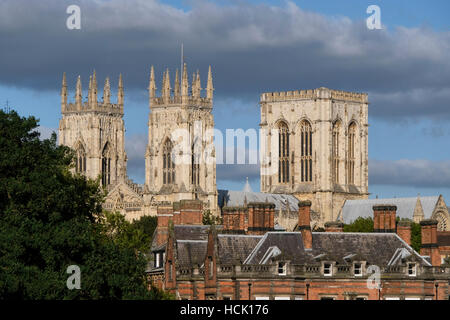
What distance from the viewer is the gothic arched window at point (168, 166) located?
16925 cm

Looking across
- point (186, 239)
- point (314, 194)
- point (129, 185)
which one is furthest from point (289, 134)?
point (186, 239)

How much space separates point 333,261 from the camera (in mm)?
64312

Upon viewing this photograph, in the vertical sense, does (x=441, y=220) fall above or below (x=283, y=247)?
above

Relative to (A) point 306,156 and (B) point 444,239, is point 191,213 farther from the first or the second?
(A) point 306,156

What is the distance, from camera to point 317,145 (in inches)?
6629

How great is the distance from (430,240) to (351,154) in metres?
103

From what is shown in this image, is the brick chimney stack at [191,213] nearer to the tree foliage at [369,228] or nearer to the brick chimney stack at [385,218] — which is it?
the brick chimney stack at [385,218]

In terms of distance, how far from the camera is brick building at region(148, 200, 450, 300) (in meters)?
63.4

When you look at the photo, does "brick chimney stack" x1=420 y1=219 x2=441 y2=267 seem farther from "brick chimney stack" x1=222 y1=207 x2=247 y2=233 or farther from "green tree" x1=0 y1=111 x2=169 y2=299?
"green tree" x1=0 y1=111 x2=169 y2=299

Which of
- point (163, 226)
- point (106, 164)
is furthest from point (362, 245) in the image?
point (106, 164)

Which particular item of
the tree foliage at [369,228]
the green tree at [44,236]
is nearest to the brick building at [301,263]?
the green tree at [44,236]

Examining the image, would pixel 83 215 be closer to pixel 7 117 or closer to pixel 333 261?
pixel 7 117

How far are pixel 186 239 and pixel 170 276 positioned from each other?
11.7 feet

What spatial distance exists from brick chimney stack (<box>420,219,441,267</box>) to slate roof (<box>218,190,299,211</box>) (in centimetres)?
9135
